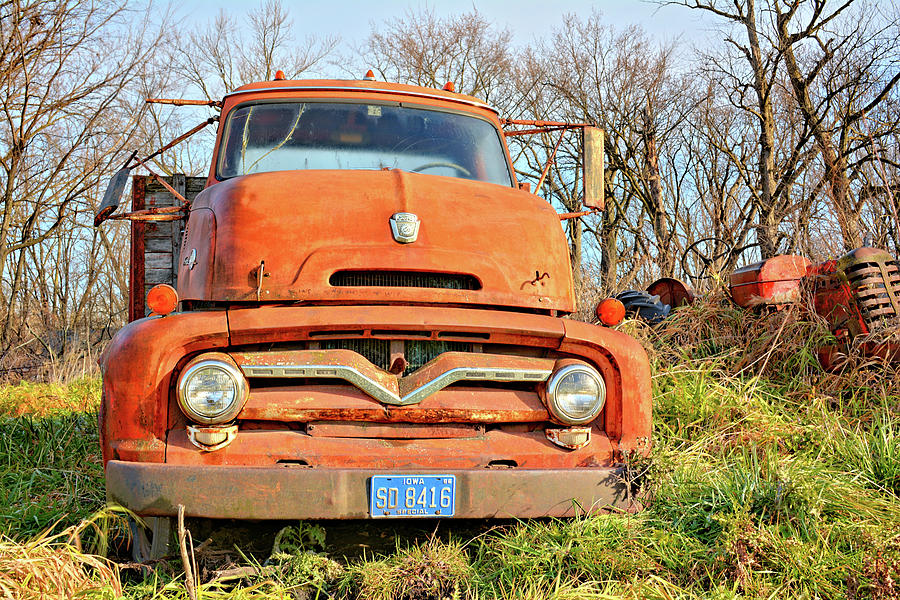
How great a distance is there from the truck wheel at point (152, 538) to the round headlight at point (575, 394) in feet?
5.28

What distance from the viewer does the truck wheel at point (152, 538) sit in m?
3.00

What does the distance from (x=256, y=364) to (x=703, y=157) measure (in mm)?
22533

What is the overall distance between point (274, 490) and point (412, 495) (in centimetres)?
51

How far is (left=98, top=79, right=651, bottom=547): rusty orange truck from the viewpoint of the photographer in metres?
2.80

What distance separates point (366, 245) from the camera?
132 inches

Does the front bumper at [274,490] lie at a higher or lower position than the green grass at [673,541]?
higher

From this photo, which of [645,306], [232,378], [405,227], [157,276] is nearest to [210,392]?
[232,378]

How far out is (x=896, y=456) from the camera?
407 cm

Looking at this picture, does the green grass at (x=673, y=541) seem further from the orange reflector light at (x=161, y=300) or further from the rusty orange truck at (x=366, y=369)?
the orange reflector light at (x=161, y=300)

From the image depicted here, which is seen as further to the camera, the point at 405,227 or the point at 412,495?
the point at 405,227

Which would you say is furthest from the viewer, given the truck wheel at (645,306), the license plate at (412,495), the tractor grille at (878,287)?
the truck wheel at (645,306)

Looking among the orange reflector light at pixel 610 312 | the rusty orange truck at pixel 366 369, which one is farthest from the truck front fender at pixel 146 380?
the orange reflector light at pixel 610 312

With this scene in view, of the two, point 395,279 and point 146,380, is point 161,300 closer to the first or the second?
point 146,380

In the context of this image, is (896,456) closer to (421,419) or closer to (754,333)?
(754,333)
